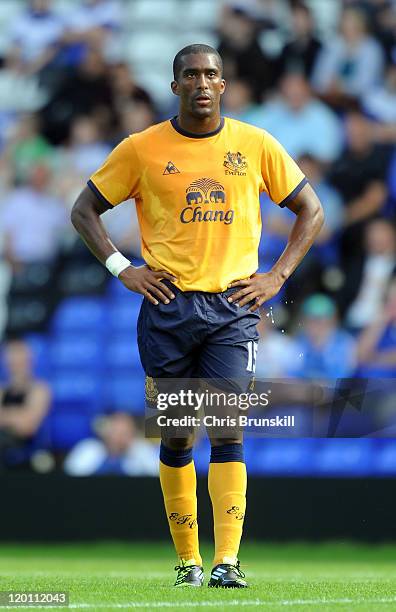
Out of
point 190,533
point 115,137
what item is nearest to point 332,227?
point 115,137

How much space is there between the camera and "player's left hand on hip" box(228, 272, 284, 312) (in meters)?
5.45

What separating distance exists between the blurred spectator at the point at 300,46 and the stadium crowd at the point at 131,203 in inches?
0.5

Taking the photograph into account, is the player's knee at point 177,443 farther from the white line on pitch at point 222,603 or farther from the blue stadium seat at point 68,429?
the blue stadium seat at point 68,429

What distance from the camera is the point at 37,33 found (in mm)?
12562

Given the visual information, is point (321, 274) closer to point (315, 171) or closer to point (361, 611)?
point (315, 171)

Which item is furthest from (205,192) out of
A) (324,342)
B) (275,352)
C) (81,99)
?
(81,99)

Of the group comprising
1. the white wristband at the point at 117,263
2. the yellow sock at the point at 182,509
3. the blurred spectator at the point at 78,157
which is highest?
the blurred spectator at the point at 78,157

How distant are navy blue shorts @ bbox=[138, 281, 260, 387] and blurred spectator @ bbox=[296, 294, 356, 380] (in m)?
4.85

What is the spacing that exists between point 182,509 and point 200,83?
1814mm

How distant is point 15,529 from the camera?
10.3 meters

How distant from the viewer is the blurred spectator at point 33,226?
38.7ft

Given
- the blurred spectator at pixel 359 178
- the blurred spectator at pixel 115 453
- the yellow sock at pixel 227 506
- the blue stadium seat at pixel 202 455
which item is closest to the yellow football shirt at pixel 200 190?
the yellow sock at pixel 227 506

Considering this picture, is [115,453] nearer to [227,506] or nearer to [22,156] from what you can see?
[22,156]

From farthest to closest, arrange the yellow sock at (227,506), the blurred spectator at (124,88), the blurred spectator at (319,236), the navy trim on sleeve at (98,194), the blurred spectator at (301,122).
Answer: the blurred spectator at (124,88) → the blurred spectator at (301,122) → the blurred spectator at (319,236) → the navy trim on sleeve at (98,194) → the yellow sock at (227,506)
